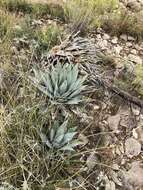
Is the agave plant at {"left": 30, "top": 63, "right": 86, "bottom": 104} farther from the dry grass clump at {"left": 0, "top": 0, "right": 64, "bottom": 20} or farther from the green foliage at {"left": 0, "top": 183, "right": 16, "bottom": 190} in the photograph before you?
the dry grass clump at {"left": 0, "top": 0, "right": 64, "bottom": 20}

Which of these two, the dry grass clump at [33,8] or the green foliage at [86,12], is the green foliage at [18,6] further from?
the green foliage at [86,12]

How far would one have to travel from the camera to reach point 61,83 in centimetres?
312

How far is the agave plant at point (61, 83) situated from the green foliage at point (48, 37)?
47 centimetres

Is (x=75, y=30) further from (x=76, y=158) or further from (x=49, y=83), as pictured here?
(x=76, y=158)

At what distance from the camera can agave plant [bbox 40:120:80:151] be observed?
277 cm

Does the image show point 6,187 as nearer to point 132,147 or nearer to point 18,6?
point 132,147

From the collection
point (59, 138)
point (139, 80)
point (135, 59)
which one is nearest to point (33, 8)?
point (135, 59)

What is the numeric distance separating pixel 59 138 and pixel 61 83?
1.66 ft

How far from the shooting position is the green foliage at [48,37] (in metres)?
3.57

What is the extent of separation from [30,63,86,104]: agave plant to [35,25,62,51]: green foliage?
0.47 meters

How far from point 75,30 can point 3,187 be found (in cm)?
172

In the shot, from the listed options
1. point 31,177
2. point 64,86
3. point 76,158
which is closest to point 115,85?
point 64,86

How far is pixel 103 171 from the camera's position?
2.89 metres

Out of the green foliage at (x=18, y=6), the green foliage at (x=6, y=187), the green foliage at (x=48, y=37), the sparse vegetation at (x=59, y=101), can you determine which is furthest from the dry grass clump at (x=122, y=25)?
the green foliage at (x=6, y=187)
